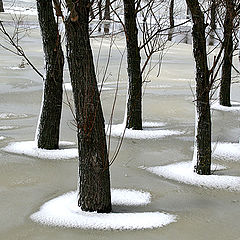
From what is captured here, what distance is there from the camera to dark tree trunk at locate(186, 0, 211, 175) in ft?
18.7

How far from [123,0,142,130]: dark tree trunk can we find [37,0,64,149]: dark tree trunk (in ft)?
5.22

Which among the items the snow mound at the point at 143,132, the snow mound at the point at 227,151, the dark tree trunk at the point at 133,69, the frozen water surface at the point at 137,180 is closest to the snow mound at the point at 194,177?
the frozen water surface at the point at 137,180

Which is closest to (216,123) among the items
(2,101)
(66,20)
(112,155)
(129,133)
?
(129,133)

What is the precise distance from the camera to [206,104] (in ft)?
19.5

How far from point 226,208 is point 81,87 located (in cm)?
219

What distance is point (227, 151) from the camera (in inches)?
302

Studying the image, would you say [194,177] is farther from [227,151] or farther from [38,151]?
[38,151]

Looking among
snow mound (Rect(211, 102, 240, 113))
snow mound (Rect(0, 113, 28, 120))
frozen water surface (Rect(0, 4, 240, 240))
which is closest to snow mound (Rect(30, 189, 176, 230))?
frozen water surface (Rect(0, 4, 240, 240))

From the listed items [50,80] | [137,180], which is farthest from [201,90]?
[50,80]

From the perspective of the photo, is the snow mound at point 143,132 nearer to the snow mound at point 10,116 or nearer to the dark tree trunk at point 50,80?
the dark tree trunk at point 50,80

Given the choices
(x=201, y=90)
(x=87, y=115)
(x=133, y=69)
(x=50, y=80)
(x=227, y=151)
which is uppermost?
(x=133, y=69)

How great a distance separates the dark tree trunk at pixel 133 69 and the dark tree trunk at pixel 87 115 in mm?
3612

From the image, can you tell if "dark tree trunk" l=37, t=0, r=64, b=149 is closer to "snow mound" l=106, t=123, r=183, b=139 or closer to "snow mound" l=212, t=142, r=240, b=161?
"snow mound" l=106, t=123, r=183, b=139

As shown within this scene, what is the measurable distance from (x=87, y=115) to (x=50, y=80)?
2.57 m
